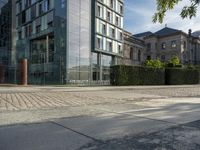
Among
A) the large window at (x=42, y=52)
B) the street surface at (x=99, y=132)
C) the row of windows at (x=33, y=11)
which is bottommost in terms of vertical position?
the street surface at (x=99, y=132)

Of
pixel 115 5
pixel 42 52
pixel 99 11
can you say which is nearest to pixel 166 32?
pixel 115 5

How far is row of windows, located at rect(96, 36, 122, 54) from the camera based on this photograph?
46.6 meters

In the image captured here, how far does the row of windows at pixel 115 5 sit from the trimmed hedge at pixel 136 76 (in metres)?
19.1

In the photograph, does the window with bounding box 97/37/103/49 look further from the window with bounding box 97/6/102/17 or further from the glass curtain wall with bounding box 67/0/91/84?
the window with bounding box 97/6/102/17

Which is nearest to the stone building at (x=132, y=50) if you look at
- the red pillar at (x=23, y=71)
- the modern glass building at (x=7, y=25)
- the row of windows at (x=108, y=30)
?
the row of windows at (x=108, y=30)

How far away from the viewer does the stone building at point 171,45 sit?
7925cm

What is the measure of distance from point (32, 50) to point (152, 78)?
68.7 ft

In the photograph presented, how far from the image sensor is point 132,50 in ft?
233

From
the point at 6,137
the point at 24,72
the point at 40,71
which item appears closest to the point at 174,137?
the point at 6,137

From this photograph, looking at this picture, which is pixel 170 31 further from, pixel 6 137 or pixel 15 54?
pixel 6 137

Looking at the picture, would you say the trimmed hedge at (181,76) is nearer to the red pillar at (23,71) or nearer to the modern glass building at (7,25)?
the red pillar at (23,71)

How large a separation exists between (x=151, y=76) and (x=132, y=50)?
36.9 m

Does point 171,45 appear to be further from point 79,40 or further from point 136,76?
point 136,76

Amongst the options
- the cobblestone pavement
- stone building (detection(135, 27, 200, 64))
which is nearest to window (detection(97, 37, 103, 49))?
the cobblestone pavement
